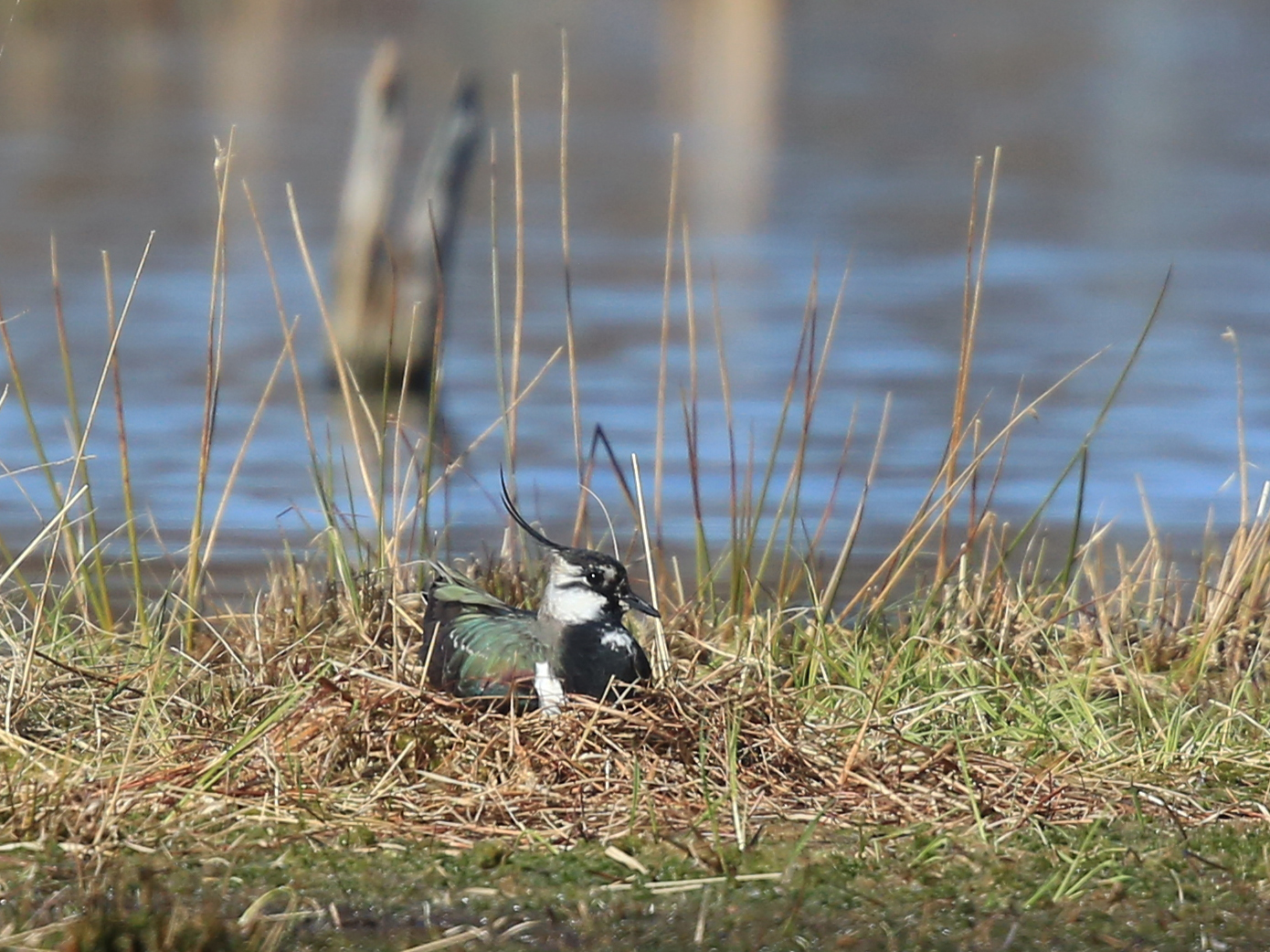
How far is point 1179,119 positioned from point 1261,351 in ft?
48.7

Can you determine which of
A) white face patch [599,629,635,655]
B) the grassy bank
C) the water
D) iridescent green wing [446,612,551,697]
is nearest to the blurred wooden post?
the water

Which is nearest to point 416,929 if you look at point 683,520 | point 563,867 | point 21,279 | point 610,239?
point 563,867

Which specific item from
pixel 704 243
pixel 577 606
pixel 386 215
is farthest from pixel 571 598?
pixel 704 243

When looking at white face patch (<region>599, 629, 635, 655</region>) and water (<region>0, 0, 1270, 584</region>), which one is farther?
water (<region>0, 0, 1270, 584</region>)

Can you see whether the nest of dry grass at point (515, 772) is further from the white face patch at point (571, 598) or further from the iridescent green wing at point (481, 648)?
the white face patch at point (571, 598)

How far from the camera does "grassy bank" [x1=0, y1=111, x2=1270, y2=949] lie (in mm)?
2941

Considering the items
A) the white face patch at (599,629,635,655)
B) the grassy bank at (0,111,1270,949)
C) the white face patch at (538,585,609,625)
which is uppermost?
the white face patch at (538,585,609,625)

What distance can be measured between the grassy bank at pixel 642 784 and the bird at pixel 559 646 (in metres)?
0.07

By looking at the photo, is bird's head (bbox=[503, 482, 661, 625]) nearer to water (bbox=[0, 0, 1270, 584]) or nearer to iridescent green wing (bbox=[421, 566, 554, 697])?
iridescent green wing (bbox=[421, 566, 554, 697])

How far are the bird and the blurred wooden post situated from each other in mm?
5469

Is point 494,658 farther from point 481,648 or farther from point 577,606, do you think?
point 577,606

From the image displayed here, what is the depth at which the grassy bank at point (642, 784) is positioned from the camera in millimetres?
2941

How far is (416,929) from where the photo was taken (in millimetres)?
2900

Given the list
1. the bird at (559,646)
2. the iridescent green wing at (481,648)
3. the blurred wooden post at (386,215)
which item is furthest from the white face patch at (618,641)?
the blurred wooden post at (386,215)
